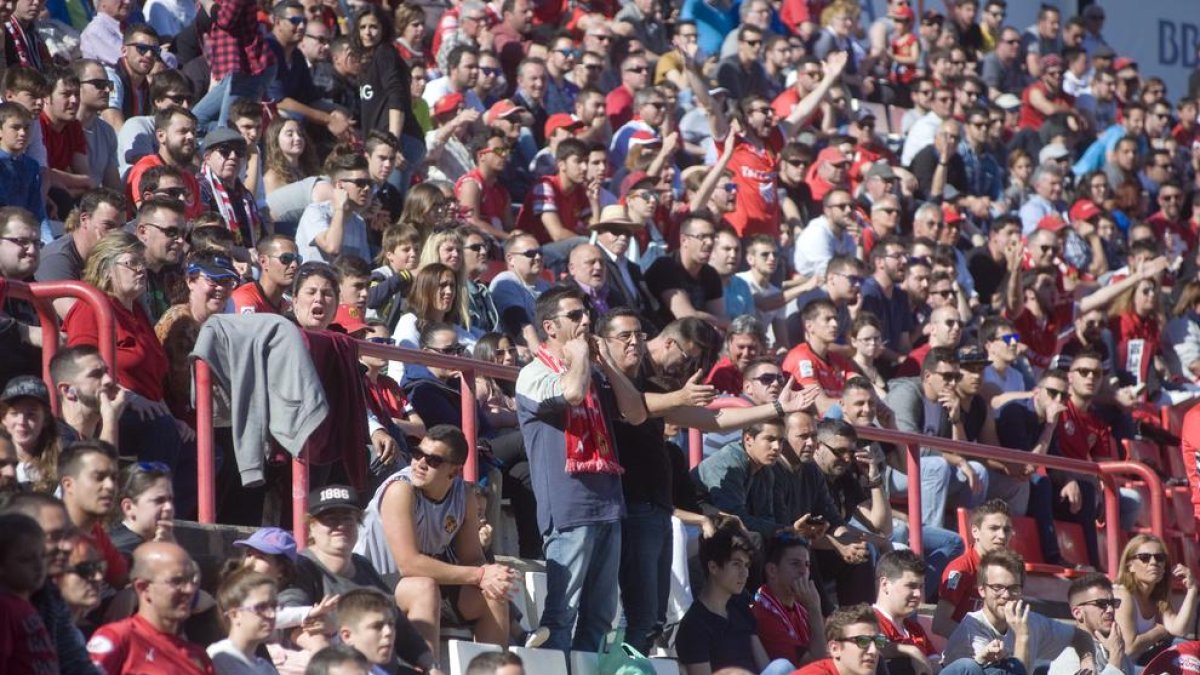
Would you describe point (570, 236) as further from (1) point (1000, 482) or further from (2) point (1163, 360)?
(2) point (1163, 360)

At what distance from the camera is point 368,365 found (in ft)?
31.7

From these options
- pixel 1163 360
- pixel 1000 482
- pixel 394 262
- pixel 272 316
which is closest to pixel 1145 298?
pixel 1163 360

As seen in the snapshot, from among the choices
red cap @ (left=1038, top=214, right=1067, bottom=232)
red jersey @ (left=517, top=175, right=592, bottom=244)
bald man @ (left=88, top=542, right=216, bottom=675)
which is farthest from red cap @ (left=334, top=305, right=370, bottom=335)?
red cap @ (left=1038, top=214, right=1067, bottom=232)

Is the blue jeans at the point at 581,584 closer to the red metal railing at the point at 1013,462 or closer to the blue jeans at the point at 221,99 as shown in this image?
the red metal railing at the point at 1013,462

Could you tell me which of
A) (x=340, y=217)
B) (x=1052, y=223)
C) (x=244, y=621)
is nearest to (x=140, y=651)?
(x=244, y=621)

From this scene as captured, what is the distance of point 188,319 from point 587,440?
5.40 ft

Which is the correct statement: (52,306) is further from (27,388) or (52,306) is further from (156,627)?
(156,627)

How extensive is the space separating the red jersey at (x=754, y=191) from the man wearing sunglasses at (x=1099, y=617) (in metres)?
4.89

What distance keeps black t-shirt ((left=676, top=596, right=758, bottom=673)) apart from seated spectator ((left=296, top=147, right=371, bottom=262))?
2943 millimetres

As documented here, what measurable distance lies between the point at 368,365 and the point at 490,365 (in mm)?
517

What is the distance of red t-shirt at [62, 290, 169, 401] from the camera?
325 inches

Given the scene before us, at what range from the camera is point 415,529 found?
27.7 feet

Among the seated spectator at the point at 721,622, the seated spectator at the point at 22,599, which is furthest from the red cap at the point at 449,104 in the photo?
the seated spectator at the point at 22,599

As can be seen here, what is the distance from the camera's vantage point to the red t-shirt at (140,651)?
6.58 meters
